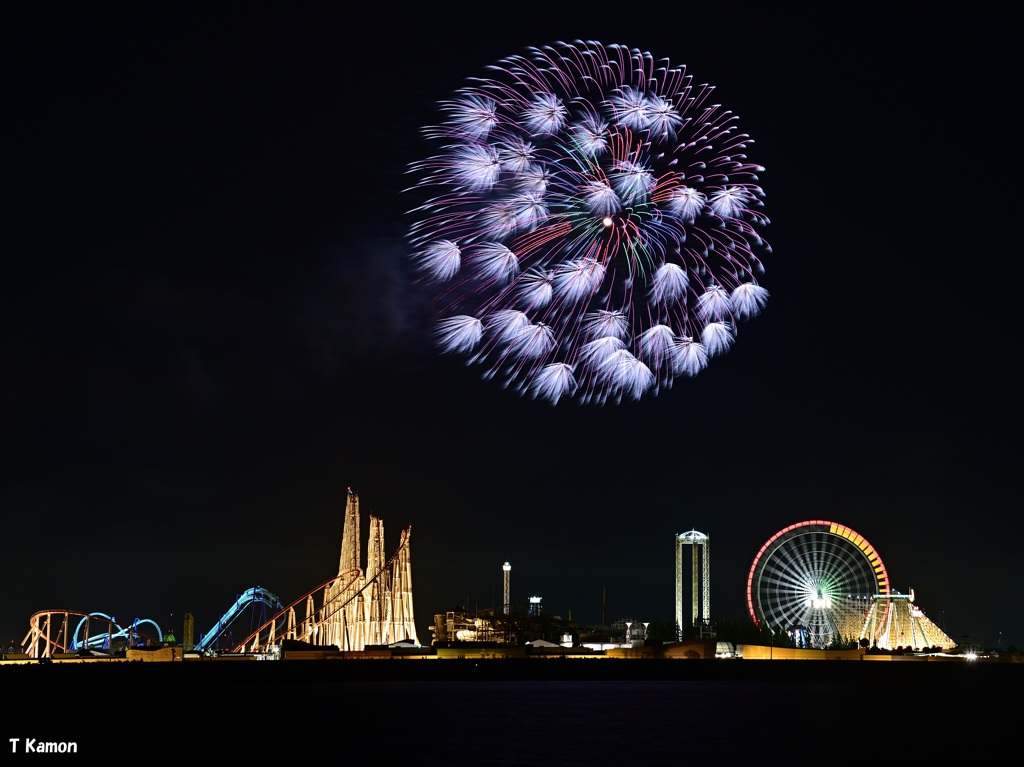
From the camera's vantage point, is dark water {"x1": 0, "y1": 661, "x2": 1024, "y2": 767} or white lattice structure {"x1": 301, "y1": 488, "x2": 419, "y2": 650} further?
white lattice structure {"x1": 301, "y1": 488, "x2": 419, "y2": 650}

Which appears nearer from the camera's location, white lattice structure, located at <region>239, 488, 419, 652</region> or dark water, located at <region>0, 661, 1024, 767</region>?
dark water, located at <region>0, 661, 1024, 767</region>

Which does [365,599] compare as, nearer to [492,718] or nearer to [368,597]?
[368,597]

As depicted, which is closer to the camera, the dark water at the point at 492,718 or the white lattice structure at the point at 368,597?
the dark water at the point at 492,718

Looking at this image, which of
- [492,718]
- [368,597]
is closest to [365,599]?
[368,597]

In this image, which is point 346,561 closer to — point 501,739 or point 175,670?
point 175,670

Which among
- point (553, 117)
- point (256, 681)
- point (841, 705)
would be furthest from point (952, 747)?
point (256, 681)

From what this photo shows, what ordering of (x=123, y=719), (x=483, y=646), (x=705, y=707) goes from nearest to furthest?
(x=123, y=719), (x=705, y=707), (x=483, y=646)

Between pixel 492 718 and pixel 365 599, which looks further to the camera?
pixel 365 599

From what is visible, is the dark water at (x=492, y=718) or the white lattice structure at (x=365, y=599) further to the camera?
the white lattice structure at (x=365, y=599)
